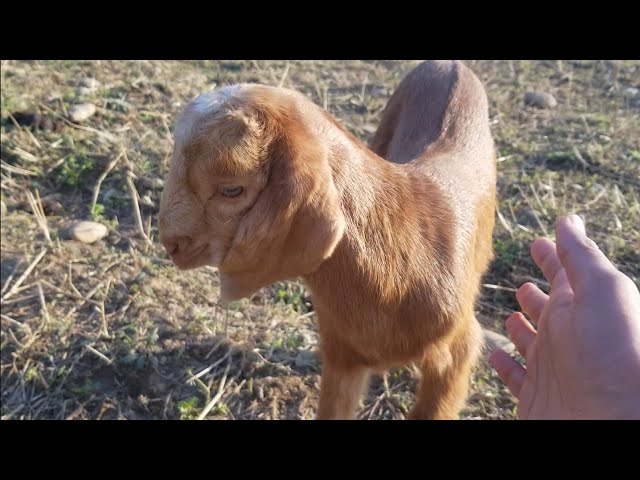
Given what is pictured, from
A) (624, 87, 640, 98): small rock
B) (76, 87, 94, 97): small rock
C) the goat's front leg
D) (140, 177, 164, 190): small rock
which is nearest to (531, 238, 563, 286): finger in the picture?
the goat's front leg

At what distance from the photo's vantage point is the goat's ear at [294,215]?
2146mm

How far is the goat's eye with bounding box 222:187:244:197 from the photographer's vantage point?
2.20 metres

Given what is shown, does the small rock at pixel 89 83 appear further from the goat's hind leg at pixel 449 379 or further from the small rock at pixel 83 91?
the goat's hind leg at pixel 449 379

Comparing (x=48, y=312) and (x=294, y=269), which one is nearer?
(x=294, y=269)

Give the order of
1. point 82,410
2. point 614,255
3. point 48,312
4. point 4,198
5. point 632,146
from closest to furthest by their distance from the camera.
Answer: point 82,410 < point 48,312 < point 614,255 < point 4,198 < point 632,146

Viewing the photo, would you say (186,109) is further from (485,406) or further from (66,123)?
(66,123)

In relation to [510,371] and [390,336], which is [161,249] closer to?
[390,336]

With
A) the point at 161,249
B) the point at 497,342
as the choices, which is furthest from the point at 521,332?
the point at 161,249

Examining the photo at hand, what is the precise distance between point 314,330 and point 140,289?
134cm

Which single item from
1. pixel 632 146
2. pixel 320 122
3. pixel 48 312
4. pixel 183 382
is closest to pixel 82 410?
pixel 183 382

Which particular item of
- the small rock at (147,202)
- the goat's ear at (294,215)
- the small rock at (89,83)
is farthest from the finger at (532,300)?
the small rock at (89,83)

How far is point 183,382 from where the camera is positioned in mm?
3715

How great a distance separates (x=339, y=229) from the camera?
2211 millimetres

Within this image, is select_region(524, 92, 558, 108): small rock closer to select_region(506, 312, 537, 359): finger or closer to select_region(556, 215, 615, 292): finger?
select_region(506, 312, 537, 359): finger
